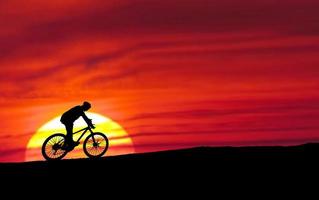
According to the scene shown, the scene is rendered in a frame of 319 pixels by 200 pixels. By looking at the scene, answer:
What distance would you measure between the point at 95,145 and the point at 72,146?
868mm

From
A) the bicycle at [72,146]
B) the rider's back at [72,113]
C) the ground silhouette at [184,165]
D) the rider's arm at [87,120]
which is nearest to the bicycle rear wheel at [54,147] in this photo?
the bicycle at [72,146]

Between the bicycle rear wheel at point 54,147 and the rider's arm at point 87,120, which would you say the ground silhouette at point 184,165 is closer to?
the bicycle rear wheel at point 54,147

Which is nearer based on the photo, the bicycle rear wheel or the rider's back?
the rider's back

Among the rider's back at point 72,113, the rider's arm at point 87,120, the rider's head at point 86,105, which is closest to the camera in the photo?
the rider's head at point 86,105

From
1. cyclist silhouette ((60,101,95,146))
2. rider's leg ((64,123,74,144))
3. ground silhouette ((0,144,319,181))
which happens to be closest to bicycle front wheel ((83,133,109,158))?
rider's leg ((64,123,74,144))

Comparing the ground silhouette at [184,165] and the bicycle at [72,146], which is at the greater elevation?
the bicycle at [72,146]

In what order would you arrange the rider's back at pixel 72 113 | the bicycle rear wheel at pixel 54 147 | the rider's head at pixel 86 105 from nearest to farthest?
1. the rider's head at pixel 86 105
2. the rider's back at pixel 72 113
3. the bicycle rear wheel at pixel 54 147

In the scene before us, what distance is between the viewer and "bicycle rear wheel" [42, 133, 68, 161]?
2777 centimetres

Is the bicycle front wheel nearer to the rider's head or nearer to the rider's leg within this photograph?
the rider's leg

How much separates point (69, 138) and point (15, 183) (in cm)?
570

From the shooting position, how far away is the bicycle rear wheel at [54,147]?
27766 mm

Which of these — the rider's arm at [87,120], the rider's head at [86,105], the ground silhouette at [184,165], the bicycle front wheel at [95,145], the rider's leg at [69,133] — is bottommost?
the ground silhouette at [184,165]

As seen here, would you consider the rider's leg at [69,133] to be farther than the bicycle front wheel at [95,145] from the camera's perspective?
No

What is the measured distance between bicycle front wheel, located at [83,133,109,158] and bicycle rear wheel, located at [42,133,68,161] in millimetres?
874
